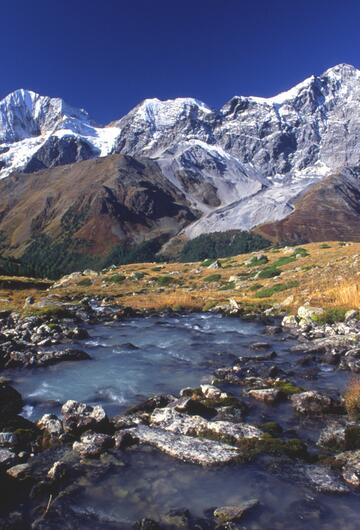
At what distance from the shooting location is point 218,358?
2897 cm

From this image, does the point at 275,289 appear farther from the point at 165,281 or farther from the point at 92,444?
the point at 92,444

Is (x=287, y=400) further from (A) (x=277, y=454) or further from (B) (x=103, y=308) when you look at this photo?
(B) (x=103, y=308)

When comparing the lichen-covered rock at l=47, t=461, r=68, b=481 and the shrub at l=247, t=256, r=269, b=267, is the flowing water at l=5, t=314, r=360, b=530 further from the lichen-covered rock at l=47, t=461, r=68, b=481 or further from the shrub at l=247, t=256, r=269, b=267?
the shrub at l=247, t=256, r=269, b=267

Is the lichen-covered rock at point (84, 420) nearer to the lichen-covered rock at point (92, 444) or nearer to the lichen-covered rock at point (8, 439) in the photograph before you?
the lichen-covered rock at point (92, 444)

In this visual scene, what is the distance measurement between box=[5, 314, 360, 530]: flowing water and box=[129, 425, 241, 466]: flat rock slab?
288 mm

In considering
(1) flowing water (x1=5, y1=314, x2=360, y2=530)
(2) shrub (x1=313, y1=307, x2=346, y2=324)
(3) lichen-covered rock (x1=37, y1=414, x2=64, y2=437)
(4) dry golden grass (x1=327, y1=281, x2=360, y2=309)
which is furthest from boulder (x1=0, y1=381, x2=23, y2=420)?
(4) dry golden grass (x1=327, y1=281, x2=360, y2=309)

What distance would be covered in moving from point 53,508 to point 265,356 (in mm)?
17809

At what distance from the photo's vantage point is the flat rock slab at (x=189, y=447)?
1424 centimetres

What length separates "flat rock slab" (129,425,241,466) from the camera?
14242 mm

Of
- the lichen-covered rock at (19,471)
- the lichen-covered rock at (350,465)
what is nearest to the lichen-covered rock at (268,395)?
the lichen-covered rock at (350,465)

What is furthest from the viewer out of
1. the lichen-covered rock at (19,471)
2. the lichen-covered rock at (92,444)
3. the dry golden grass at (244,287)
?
the dry golden grass at (244,287)

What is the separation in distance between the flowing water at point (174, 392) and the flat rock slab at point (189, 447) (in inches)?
11.3

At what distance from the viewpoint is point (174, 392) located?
22188 mm

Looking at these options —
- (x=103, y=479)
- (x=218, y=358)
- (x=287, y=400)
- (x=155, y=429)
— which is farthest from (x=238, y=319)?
(x=103, y=479)
